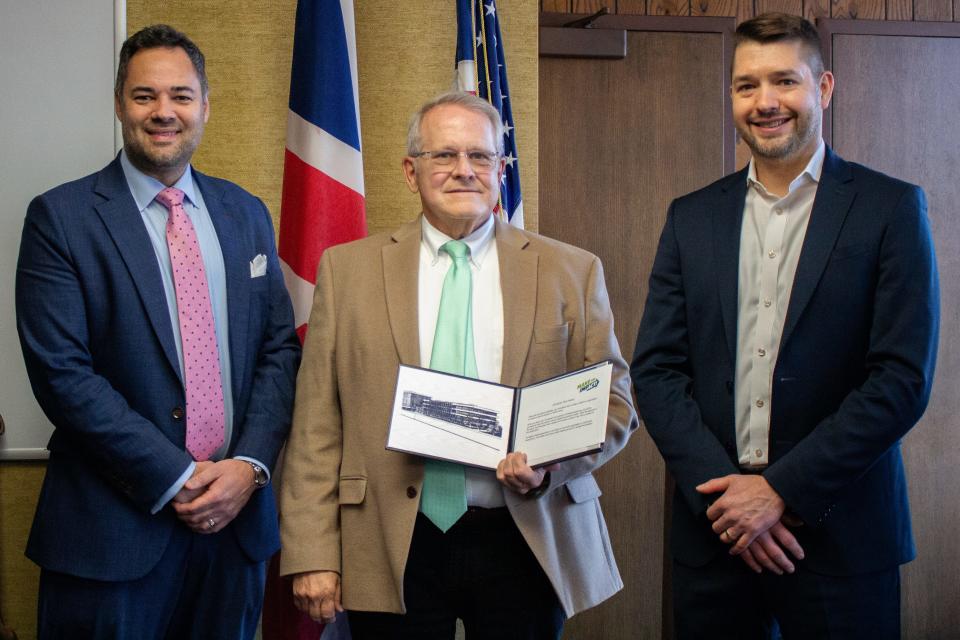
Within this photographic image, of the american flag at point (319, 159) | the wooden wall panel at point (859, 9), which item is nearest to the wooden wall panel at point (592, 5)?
the wooden wall panel at point (859, 9)

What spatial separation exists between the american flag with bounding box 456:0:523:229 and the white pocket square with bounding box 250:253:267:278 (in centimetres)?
91

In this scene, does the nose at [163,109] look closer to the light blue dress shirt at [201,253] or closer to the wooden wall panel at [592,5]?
the light blue dress shirt at [201,253]

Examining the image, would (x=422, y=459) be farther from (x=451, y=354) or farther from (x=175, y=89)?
(x=175, y=89)

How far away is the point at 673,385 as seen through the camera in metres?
2.16

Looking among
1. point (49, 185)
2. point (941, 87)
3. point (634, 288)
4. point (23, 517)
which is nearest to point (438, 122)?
point (49, 185)

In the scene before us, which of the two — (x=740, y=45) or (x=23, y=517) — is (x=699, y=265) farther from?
(x=23, y=517)

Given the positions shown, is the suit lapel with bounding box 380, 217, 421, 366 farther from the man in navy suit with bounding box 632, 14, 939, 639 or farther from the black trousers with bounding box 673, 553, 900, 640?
the black trousers with bounding box 673, 553, 900, 640

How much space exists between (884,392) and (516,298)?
2.52 feet

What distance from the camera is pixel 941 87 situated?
13.6 feet

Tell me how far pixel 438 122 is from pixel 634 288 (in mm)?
2034

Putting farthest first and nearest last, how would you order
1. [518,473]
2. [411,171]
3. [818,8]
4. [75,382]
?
[818,8], [411,171], [75,382], [518,473]

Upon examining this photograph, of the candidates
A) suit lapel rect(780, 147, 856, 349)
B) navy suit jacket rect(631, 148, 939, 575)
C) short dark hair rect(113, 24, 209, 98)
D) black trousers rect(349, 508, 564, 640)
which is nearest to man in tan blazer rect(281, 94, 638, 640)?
black trousers rect(349, 508, 564, 640)

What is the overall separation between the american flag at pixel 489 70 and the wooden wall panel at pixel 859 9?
1733 millimetres

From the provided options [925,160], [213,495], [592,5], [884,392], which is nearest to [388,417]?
[213,495]
